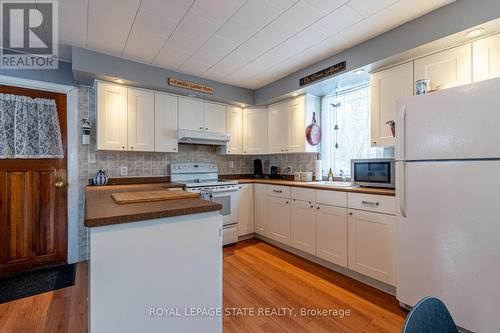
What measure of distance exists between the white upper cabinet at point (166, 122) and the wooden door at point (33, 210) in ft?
3.38

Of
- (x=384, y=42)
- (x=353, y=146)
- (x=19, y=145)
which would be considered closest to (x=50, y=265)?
(x=19, y=145)

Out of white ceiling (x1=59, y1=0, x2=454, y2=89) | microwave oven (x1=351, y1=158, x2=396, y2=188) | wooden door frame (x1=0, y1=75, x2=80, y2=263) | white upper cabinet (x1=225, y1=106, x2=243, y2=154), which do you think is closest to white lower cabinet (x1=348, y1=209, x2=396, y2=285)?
microwave oven (x1=351, y1=158, x2=396, y2=188)

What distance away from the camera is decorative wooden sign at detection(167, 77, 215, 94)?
9.81 feet

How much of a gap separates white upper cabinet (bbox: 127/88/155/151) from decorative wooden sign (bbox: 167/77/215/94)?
0.31 meters

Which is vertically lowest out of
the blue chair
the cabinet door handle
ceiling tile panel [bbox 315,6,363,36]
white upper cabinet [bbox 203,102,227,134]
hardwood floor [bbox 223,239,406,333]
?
hardwood floor [bbox 223,239,406,333]

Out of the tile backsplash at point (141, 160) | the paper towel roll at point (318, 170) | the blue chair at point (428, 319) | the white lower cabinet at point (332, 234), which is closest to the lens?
the blue chair at point (428, 319)

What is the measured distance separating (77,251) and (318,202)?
2.93 metres

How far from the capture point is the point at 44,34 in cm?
217

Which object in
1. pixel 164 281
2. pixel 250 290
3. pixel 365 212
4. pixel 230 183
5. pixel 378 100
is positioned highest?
pixel 378 100

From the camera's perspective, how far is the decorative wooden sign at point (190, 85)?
118 inches

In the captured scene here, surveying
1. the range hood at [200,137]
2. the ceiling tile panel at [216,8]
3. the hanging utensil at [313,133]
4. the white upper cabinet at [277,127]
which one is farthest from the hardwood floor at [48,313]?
the hanging utensil at [313,133]

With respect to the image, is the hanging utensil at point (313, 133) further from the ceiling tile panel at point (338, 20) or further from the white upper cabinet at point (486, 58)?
the white upper cabinet at point (486, 58)

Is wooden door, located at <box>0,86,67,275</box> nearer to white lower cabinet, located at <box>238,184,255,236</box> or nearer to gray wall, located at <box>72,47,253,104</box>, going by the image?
gray wall, located at <box>72,47,253,104</box>

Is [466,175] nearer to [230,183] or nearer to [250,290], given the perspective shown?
[250,290]
